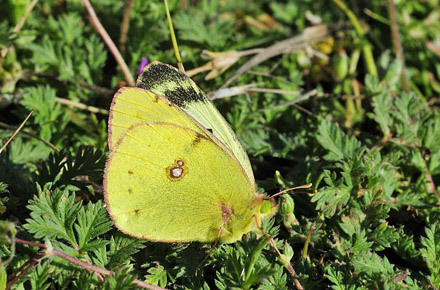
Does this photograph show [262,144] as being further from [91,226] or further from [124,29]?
[124,29]

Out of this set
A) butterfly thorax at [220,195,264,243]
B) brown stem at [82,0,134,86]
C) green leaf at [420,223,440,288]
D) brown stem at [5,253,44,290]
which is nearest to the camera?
Result: brown stem at [5,253,44,290]

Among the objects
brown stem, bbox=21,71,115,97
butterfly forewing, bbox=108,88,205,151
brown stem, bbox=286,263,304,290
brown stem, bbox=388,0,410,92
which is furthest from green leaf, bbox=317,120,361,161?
brown stem, bbox=21,71,115,97

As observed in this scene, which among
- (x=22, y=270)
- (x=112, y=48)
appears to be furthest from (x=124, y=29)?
(x=22, y=270)

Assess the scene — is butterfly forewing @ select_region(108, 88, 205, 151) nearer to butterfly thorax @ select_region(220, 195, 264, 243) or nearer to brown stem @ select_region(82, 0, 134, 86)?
butterfly thorax @ select_region(220, 195, 264, 243)

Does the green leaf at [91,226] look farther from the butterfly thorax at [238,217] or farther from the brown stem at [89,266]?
the butterfly thorax at [238,217]

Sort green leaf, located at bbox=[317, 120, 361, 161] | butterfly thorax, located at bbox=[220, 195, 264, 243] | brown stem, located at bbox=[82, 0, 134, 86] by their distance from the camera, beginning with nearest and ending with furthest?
1. butterfly thorax, located at bbox=[220, 195, 264, 243]
2. green leaf, located at bbox=[317, 120, 361, 161]
3. brown stem, located at bbox=[82, 0, 134, 86]

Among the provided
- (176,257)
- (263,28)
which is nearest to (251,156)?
(176,257)
